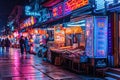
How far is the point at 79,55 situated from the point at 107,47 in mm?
1739

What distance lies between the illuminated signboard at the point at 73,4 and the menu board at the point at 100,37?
2106 mm

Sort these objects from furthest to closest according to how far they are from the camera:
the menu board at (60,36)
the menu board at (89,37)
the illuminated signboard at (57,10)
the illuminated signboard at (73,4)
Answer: the illuminated signboard at (57,10)
the menu board at (60,36)
the illuminated signboard at (73,4)
the menu board at (89,37)

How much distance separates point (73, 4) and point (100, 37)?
5.05 meters

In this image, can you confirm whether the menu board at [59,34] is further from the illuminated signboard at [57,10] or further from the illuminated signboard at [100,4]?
the illuminated signboard at [100,4]

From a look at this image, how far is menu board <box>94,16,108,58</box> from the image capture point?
15.6m

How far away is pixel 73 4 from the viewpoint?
2005cm

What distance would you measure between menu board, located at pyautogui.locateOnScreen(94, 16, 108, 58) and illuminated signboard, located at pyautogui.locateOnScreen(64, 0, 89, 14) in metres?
2.11

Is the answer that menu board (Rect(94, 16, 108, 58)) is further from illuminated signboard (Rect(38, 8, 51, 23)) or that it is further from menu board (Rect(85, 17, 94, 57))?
illuminated signboard (Rect(38, 8, 51, 23))

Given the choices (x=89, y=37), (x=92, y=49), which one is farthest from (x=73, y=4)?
(x=92, y=49)

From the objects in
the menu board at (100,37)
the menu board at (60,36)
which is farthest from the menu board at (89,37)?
the menu board at (60,36)

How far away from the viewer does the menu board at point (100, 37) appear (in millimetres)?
15570

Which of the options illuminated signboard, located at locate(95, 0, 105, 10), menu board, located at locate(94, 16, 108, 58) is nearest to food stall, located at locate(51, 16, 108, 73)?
menu board, located at locate(94, 16, 108, 58)

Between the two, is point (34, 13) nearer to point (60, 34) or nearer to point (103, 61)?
point (60, 34)

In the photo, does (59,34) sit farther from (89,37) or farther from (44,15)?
(89,37)
